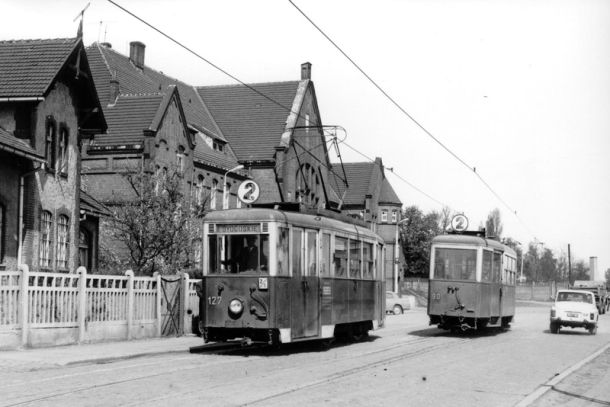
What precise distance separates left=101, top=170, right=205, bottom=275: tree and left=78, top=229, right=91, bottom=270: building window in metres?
2.63

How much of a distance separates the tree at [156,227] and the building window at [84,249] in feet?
8.62

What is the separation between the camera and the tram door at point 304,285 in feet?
54.9

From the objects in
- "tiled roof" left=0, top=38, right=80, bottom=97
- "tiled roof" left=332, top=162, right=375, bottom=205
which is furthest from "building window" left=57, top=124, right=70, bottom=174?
"tiled roof" left=332, top=162, right=375, bottom=205

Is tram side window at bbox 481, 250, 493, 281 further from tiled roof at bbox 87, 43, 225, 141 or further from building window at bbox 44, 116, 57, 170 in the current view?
tiled roof at bbox 87, 43, 225, 141

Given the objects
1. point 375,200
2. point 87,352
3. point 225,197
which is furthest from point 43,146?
point 375,200

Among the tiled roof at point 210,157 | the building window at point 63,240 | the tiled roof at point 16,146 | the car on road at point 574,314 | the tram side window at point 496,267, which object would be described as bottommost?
the car on road at point 574,314

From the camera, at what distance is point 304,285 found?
56.1 feet

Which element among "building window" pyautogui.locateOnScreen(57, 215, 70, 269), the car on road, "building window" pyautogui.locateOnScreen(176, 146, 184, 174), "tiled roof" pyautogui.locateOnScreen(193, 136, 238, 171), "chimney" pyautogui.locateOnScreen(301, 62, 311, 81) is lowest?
the car on road

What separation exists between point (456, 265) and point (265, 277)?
9.58 metres

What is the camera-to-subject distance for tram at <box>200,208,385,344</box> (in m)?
16.2

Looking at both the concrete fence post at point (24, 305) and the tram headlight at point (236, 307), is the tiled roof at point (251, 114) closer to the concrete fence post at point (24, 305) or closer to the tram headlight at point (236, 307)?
the concrete fence post at point (24, 305)

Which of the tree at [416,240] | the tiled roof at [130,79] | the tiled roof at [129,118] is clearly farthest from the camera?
the tree at [416,240]

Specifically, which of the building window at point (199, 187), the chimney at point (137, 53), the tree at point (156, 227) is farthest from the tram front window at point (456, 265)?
the chimney at point (137, 53)

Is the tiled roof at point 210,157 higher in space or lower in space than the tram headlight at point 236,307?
higher
